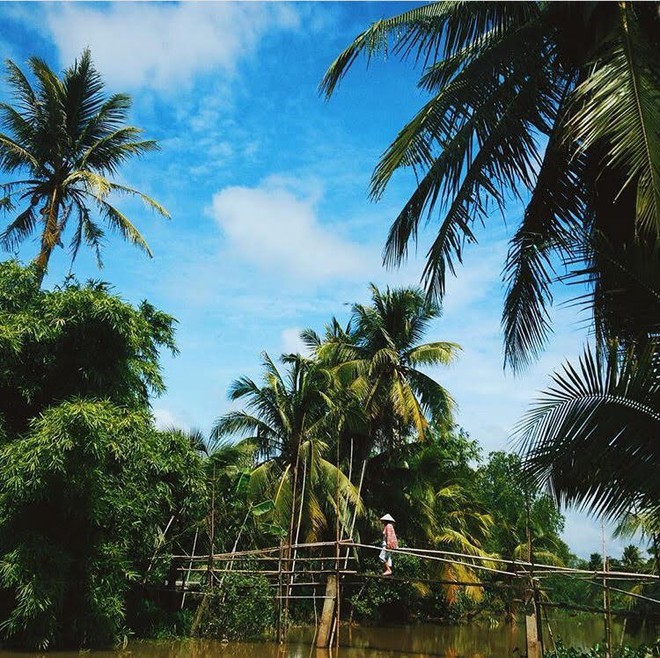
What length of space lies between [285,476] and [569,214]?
412 inches

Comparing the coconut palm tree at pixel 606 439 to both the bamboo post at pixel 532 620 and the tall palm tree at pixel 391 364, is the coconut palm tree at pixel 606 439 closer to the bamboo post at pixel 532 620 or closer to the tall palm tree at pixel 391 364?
the bamboo post at pixel 532 620

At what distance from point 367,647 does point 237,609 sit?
2.81m

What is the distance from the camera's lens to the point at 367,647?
42.5 ft

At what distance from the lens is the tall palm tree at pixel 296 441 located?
48.9 feet

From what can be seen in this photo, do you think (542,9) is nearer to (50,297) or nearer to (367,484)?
(50,297)

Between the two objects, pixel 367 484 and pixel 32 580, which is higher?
pixel 367 484

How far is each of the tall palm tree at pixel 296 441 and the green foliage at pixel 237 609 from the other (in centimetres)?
231

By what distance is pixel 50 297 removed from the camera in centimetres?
1037

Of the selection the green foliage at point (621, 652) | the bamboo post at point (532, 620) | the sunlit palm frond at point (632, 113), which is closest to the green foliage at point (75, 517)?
the bamboo post at point (532, 620)

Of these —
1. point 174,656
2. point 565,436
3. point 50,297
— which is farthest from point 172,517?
A: point 565,436

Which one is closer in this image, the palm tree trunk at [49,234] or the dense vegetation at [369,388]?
the dense vegetation at [369,388]

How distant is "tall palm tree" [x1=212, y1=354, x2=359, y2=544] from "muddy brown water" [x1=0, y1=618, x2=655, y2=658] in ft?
8.55

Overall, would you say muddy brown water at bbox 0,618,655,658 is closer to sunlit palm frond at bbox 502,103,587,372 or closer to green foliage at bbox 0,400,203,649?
green foliage at bbox 0,400,203,649

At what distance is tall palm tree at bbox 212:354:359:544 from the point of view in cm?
1491
